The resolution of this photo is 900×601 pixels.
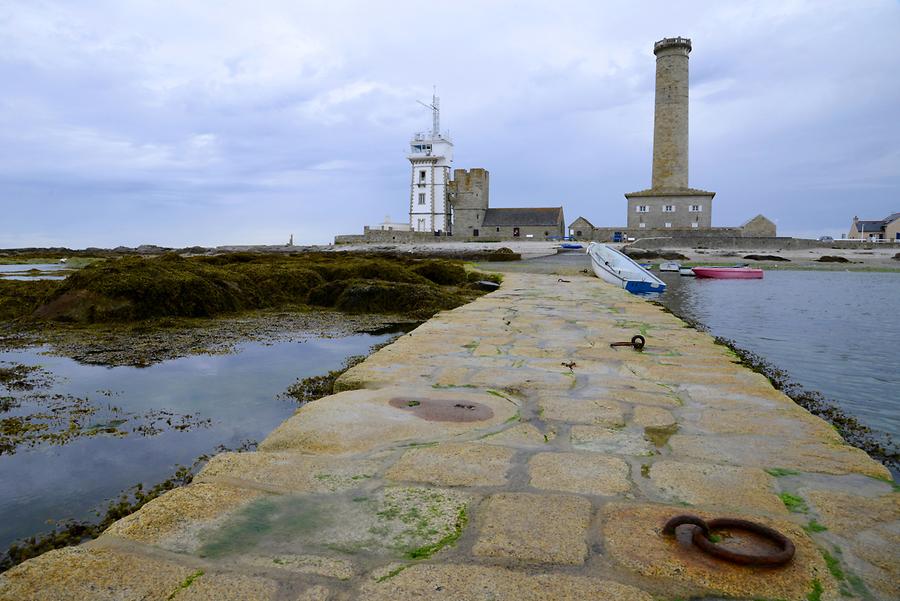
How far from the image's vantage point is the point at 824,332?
9.70 meters

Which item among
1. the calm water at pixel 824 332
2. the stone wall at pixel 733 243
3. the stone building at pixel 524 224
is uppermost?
the stone building at pixel 524 224

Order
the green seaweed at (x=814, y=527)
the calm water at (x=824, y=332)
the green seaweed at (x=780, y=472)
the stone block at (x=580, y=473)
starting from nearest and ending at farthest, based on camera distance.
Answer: the green seaweed at (x=814, y=527) < the stone block at (x=580, y=473) < the green seaweed at (x=780, y=472) < the calm water at (x=824, y=332)

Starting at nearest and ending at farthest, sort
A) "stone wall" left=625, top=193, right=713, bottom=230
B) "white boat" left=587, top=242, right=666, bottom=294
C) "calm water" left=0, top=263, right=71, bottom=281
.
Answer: "calm water" left=0, top=263, right=71, bottom=281, "white boat" left=587, top=242, right=666, bottom=294, "stone wall" left=625, top=193, right=713, bottom=230

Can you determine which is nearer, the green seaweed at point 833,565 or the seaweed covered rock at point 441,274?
the green seaweed at point 833,565

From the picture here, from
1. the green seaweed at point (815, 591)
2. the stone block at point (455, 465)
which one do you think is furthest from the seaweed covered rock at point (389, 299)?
the green seaweed at point (815, 591)

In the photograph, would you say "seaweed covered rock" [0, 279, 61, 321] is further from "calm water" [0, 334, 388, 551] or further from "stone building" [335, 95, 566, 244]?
"stone building" [335, 95, 566, 244]

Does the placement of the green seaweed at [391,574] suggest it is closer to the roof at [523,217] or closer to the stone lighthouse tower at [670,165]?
the stone lighthouse tower at [670,165]

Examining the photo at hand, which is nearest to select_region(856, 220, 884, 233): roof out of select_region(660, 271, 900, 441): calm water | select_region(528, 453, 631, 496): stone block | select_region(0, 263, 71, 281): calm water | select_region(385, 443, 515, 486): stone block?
select_region(660, 271, 900, 441): calm water

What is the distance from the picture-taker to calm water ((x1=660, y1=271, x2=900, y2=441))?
220 inches

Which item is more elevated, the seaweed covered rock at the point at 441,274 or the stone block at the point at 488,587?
the seaweed covered rock at the point at 441,274

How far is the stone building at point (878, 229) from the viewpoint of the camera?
64062 mm

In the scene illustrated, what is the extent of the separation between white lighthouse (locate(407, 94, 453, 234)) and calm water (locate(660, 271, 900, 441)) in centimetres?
4768

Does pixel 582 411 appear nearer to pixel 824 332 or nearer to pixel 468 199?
pixel 824 332

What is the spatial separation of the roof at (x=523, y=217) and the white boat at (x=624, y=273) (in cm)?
4816
